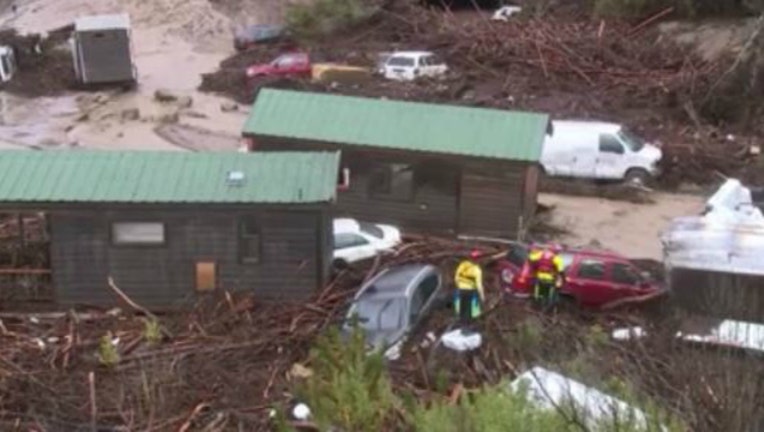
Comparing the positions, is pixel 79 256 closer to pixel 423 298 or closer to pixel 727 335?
pixel 423 298

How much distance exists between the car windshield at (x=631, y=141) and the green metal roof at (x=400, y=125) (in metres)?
6.63

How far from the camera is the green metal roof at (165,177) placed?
20.7 meters

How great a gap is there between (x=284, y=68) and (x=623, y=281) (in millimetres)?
23014

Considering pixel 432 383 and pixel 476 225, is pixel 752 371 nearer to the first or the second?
pixel 432 383

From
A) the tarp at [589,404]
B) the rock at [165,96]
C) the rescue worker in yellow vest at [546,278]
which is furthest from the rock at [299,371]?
the rock at [165,96]

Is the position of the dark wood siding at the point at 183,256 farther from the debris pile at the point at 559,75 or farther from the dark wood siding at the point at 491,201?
the debris pile at the point at 559,75

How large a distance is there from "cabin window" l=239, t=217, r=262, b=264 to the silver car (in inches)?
88.0

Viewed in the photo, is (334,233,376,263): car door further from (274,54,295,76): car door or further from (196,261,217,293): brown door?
(274,54,295,76): car door

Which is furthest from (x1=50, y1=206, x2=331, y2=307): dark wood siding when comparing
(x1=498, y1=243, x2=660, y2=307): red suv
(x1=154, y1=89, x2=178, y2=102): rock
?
(x1=154, y1=89, x2=178, y2=102): rock

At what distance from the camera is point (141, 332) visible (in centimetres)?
1950

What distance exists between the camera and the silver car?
61.0ft

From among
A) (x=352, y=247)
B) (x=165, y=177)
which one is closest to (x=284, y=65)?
(x=352, y=247)

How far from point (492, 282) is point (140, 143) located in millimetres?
17387

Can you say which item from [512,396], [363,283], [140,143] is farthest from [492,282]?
[140,143]
